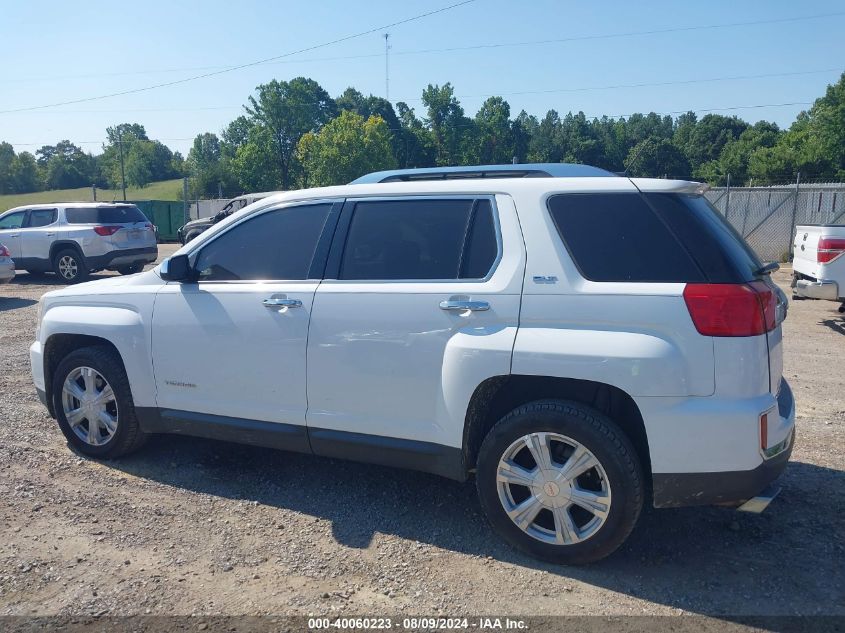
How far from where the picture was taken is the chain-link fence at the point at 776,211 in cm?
1906

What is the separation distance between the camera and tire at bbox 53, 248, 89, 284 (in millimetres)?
15633

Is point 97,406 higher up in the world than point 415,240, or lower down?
lower down

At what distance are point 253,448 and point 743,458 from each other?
11.2 feet

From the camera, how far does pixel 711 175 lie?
69250 mm

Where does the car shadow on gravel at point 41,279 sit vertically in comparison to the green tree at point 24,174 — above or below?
below

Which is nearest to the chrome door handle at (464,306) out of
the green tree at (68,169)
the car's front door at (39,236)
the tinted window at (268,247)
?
the tinted window at (268,247)

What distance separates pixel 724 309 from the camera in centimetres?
312

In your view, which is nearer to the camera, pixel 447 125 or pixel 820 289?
pixel 820 289

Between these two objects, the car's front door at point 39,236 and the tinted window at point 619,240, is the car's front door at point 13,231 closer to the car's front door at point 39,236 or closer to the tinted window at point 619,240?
the car's front door at point 39,236

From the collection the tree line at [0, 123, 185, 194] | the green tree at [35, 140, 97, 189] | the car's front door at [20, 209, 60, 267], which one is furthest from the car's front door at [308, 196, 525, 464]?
the green tree at [35, 140, 97, 189]

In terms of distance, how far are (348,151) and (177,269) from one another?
6905cm

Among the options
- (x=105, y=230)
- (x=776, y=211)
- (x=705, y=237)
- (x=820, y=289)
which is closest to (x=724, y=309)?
(x=705, y=237)

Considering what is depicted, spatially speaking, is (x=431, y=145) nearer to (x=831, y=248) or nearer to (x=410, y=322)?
(x=831, y=248)

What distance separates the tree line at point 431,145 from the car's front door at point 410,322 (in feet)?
171
